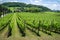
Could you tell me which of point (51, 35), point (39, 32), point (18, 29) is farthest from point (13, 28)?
point (51, 35)

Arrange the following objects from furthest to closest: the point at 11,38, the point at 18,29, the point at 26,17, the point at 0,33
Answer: the point at 26,17 < the point at 18,29 < the point at 0,33 < the point at 11,38

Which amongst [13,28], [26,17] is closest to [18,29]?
[13,28]

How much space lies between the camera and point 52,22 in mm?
17828

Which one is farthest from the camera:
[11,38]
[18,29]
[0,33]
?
[18,29]

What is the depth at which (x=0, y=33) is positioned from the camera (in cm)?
1591

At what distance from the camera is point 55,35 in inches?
627

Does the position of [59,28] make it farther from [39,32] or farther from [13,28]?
[13,28]

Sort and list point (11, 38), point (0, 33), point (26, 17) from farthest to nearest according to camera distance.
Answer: point (26, 17) → point (0, 33) → point (11, 38)

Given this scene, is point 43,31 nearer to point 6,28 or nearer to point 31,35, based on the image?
point 31,35

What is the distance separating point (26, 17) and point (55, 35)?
4.76 m

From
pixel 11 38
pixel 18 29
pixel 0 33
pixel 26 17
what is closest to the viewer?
pixel 11 38

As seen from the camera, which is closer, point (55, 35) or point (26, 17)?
point (55, 35)

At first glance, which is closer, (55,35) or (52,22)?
(55,35)

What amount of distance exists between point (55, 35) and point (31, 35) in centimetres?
224
